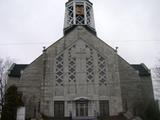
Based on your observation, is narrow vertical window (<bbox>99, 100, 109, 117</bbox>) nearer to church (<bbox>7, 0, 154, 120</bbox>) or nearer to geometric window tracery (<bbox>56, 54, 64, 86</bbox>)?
church (<bbox>7, 0, 154, 120</bbox>)

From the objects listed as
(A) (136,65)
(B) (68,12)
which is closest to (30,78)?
(B) (68,12)

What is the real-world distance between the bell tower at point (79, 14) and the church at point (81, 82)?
366 cm

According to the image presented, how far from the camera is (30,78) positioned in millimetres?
34938

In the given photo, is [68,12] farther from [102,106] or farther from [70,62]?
[102,106]

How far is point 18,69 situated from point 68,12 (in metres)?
12.4

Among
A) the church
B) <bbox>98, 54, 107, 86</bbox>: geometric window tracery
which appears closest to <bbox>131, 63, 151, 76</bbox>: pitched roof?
the church

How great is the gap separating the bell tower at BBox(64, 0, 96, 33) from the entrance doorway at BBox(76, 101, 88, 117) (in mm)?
13329

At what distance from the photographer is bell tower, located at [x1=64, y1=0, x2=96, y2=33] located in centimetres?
4150

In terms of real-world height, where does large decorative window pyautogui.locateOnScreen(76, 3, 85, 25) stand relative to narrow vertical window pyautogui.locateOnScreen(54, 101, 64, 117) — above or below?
above

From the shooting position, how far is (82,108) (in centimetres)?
3284

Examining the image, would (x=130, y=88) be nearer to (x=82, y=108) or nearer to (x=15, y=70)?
(x=82, y=108)

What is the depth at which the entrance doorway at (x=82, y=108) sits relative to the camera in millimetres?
32531

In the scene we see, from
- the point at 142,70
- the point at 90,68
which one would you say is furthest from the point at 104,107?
the point at 142,70

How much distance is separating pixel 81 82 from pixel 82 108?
3331mm
